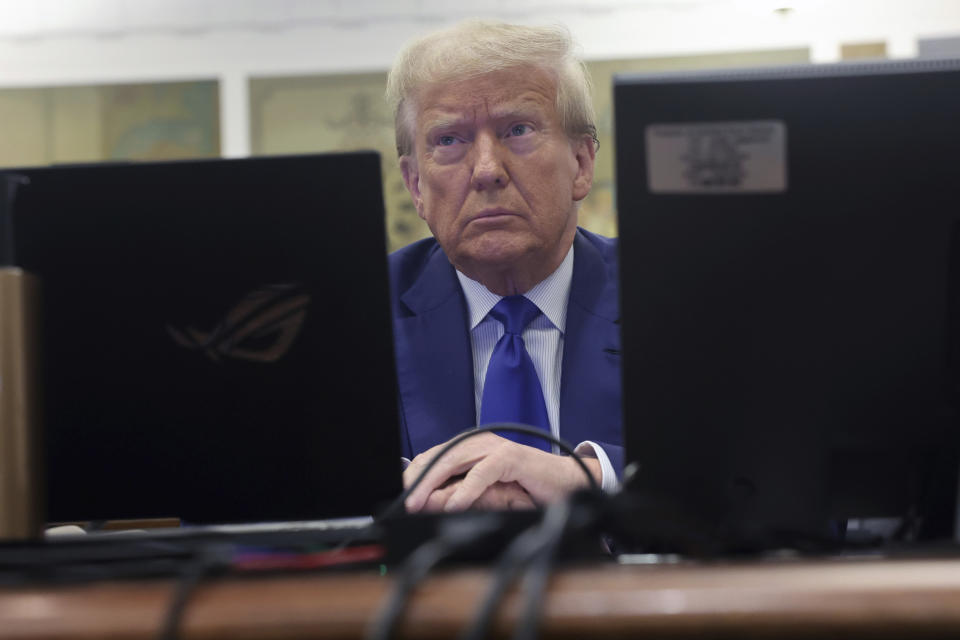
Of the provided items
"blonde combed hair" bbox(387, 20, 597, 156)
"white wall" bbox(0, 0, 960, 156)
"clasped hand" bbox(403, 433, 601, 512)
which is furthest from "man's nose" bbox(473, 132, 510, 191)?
"white wall" bbox(0, 0, 960, 156)

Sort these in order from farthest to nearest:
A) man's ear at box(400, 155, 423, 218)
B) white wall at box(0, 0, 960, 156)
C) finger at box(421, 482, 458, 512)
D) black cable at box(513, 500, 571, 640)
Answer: white wall at box(0, 0, 960, 156) < man's ear at box(400, 155, 423, 218) < finger at box(421, 482, 458, 512) < black cable at box(513, 500, 571, 640)

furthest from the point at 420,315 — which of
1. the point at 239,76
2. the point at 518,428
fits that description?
the point at 239,76

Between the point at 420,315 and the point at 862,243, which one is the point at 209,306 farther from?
the point at 420,315

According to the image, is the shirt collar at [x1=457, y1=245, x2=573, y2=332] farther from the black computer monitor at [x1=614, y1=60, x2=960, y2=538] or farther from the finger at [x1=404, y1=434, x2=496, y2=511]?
the black computer monitor at [x1=614, y1=60, x2=960, y2=538]

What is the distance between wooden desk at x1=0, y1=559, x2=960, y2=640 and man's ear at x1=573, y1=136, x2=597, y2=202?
1280 millimetres

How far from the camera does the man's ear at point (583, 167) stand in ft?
5.59

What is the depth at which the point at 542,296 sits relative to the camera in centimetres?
165

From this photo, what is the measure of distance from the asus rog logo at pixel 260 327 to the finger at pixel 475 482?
0.35 meters

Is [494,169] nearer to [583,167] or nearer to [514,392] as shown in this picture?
[583,167]

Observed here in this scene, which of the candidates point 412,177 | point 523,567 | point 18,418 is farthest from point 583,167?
point 523,567

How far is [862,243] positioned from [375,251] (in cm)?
36

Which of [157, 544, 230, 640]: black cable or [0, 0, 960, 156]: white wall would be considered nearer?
[157, 544, 230, 640]: black cable

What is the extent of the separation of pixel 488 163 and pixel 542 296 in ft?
0.81

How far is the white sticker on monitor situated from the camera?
0.67 metres
